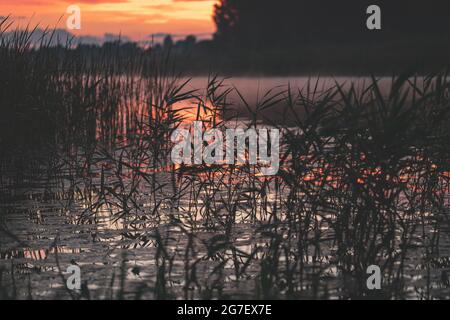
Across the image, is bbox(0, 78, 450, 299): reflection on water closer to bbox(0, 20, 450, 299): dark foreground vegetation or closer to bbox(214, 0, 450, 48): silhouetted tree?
bbox(0, 20, 450, 299): dark foreground vegetation

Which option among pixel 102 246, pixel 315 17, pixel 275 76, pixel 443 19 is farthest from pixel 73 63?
pixel 315 17

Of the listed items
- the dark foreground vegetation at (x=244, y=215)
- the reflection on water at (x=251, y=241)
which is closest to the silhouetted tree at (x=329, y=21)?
the dark foreground vegetation at (x=244, y=215)

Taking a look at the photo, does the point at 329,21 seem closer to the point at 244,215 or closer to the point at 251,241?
the point at 244,215

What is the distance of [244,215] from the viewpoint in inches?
264

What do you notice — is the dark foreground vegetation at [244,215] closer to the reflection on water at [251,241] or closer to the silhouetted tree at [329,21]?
the reflection on water at [251,241]

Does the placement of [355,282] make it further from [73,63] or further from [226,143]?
[73,63]

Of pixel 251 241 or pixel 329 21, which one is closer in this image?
pixel 251 241

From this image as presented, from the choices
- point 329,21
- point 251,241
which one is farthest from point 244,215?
point 329,21

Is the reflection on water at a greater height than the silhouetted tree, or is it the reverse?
the silhouetted tree

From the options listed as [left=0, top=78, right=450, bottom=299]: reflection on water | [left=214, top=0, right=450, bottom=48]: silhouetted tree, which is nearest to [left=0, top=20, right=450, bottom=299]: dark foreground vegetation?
[left=0, top=78, right=450, bottom=299]: reflection on water

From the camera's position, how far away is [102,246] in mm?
5730

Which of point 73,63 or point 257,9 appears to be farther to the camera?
point 257,9

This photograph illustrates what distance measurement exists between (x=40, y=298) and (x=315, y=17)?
4036 centimetres

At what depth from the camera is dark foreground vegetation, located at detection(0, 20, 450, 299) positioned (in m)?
4.78
